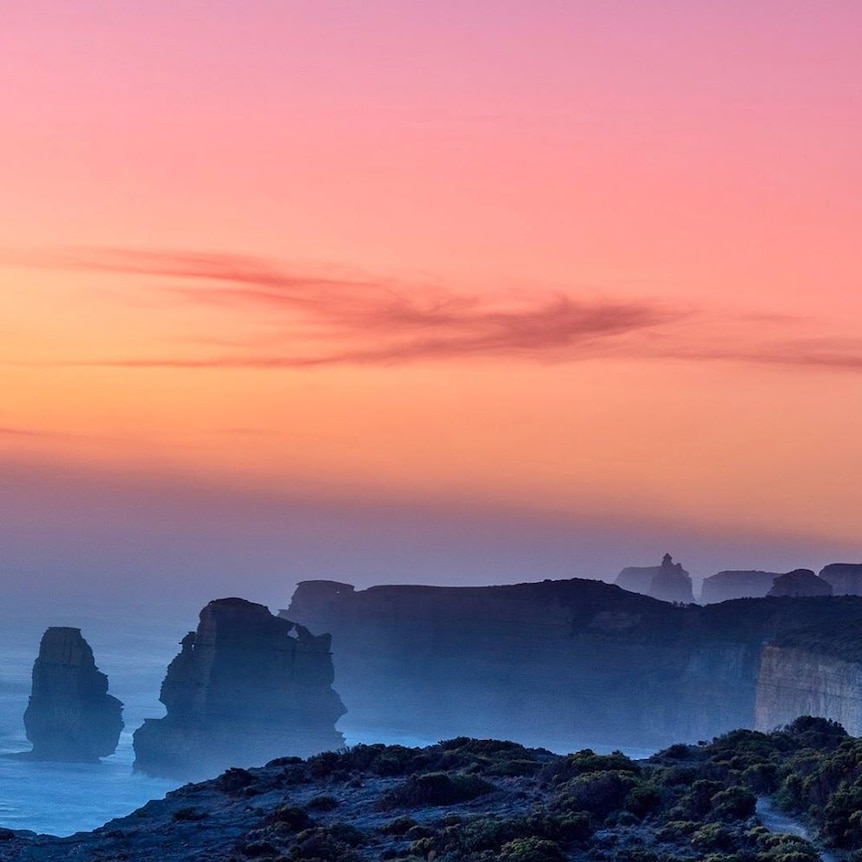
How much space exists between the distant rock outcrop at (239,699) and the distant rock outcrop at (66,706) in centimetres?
464

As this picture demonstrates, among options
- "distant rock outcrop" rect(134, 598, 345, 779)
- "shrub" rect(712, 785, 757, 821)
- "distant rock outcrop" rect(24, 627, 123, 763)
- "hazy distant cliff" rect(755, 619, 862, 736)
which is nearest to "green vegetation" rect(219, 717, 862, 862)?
"shrub" rect(712, 785, 757, 821)

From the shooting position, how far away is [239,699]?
157750 millimetres

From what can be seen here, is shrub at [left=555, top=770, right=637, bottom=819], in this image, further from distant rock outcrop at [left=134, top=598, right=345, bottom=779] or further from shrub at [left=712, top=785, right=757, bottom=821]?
distant rock outcrop at [left=134, top=598, right=345, bottom=779]

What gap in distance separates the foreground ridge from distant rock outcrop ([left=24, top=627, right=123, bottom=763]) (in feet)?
363

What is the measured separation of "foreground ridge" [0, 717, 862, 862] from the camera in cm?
3216

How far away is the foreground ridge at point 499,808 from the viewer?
32156 mm

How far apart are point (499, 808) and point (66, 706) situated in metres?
124

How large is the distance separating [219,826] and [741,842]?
1381 centimetres

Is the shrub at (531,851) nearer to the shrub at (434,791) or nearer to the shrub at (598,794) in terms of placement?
the shrub at (598,794)

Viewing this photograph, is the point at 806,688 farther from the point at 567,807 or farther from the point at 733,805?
the point at 733,805

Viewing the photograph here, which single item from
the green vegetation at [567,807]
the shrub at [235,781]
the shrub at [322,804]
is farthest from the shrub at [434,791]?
the shrub at [235,781]

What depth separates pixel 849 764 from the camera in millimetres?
34250

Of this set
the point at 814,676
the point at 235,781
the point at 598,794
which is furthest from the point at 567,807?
the point at 814,676

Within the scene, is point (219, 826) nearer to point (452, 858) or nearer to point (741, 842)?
point (452, 858)
